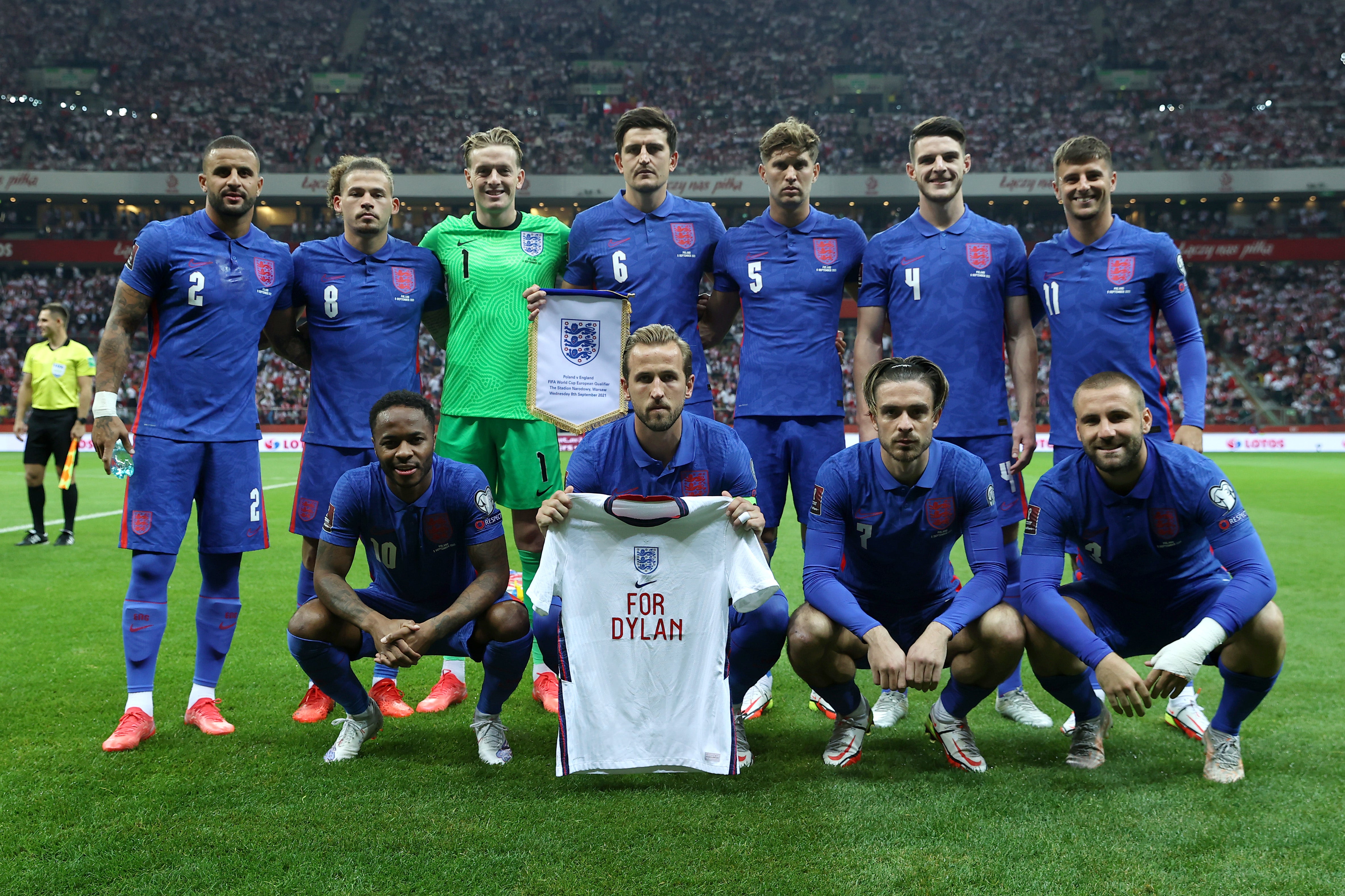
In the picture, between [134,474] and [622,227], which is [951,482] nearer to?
[622,227]

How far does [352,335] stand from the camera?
4.41 m

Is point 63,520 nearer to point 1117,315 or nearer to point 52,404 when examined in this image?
point 52,404

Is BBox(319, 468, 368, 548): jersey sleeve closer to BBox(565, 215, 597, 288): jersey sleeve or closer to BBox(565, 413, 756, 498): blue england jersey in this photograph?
BBox(565, 413, 756, 498): blue england jersey

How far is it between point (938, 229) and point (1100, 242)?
70 cm

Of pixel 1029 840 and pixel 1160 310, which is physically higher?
pixel 1160 310

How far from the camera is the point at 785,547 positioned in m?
9.43

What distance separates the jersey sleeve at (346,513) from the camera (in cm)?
357

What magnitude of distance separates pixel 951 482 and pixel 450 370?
2441mm

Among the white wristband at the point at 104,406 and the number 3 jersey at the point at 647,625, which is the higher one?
the white wristband at the point at 104,406

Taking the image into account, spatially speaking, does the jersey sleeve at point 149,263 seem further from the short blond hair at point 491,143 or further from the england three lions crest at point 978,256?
the england three lions crest at point 978,256

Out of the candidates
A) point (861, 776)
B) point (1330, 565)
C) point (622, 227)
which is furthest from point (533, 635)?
point (1330, 565)

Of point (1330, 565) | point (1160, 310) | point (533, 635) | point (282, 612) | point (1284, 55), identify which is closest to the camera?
point (533, 635)

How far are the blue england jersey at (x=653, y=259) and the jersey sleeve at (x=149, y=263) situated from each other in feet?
5.85

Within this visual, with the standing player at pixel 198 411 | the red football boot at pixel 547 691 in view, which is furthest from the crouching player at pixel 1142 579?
the standing player at pixel 198 411
